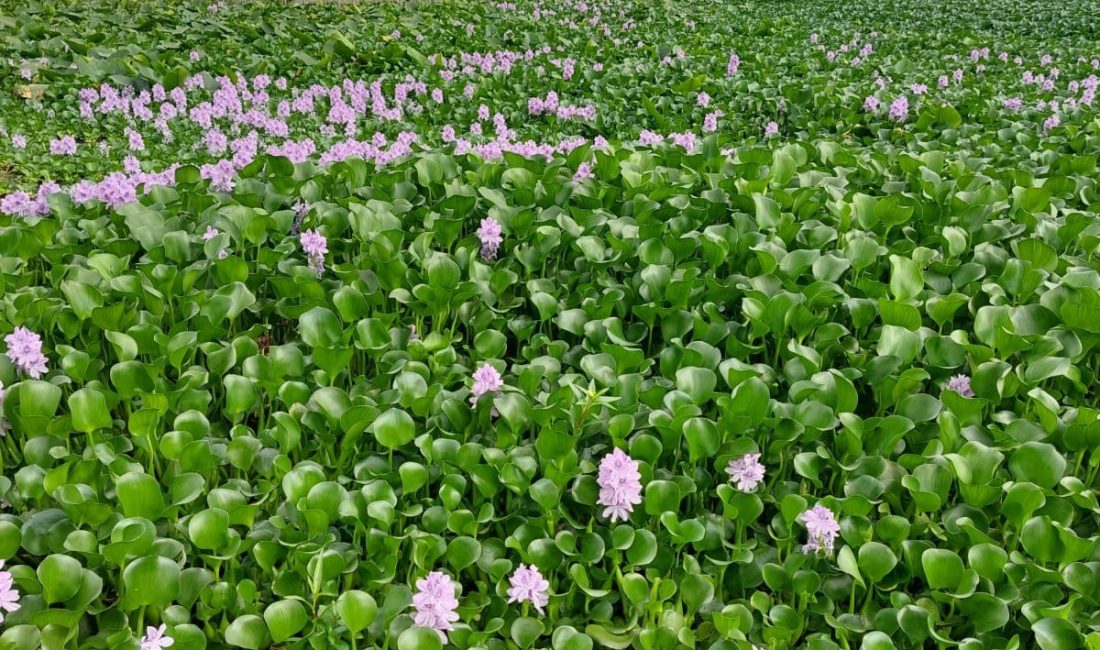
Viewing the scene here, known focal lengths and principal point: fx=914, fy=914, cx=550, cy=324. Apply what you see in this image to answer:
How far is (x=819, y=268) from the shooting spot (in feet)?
10.2

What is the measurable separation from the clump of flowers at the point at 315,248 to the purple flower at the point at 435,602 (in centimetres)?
163

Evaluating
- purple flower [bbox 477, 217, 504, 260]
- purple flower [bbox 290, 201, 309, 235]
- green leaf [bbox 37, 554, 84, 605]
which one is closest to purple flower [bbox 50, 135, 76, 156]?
purple flower [bbox 290, 201, 309, 235]

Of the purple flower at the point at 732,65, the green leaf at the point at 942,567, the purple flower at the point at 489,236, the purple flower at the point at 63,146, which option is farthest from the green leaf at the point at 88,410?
the purple flower at the point at 732,65

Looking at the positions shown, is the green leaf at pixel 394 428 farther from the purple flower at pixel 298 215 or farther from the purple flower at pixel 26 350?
the purple flower at pixel 298 215

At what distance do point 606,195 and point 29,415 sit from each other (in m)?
2.25

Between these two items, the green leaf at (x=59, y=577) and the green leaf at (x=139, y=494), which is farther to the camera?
the green leaf at (x=139, y=494)

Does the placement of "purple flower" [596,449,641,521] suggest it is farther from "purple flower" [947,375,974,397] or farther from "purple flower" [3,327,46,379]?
"purple flower" [3,327,46,379]

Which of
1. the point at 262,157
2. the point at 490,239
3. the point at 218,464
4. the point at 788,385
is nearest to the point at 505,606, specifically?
the point at 218,464

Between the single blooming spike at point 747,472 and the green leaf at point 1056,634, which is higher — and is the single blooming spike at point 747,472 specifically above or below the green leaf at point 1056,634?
below

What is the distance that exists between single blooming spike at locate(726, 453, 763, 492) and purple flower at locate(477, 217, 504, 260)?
4.63 feet

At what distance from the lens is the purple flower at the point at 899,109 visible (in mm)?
5871

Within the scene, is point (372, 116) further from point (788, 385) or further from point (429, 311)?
point (788, 385)

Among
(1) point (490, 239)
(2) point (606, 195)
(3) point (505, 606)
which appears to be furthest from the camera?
(2) point (606, 195)

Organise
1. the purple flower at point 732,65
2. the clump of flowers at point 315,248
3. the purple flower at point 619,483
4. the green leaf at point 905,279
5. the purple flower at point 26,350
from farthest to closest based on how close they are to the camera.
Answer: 1. the purple flower at point 732,65
2. the clump of flowers at point 315,248
3. the green leaf at point 905,279
4. the purple flower at point 26,350
5. the purple flower at point 619,483
